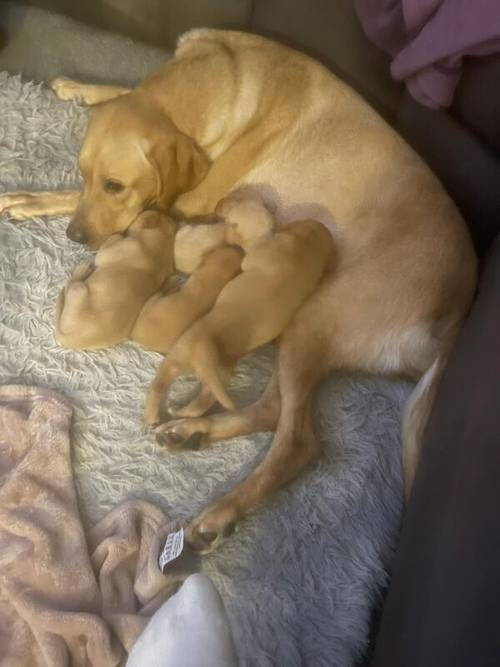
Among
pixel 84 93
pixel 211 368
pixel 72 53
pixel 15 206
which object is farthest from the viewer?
pixel 72 53

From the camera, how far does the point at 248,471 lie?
1519 millimetres

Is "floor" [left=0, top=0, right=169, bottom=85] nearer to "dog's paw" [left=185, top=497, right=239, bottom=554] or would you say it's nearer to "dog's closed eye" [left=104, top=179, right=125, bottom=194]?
"dog's closed eye" [left=104, top=179, right=125, bottom=194]

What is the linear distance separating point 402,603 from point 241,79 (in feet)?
4.19

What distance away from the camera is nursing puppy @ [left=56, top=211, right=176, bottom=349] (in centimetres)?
153

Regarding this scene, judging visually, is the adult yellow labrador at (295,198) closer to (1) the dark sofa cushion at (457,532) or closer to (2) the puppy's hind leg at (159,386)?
(2) the puppy's hind leg at (159,386)

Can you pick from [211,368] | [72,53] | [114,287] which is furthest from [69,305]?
[72,53]

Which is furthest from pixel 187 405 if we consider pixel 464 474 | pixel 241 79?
pixel 241 79

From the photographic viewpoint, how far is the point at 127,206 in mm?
1760

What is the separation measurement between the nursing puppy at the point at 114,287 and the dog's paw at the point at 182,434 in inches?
8.3

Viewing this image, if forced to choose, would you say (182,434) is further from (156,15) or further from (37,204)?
(156,15)

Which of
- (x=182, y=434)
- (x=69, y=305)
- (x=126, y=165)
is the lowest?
(x=182, y=434)

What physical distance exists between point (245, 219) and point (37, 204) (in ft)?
1.67

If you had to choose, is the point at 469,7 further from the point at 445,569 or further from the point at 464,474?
the point at 445,569

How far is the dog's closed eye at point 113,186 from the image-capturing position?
173 cm
